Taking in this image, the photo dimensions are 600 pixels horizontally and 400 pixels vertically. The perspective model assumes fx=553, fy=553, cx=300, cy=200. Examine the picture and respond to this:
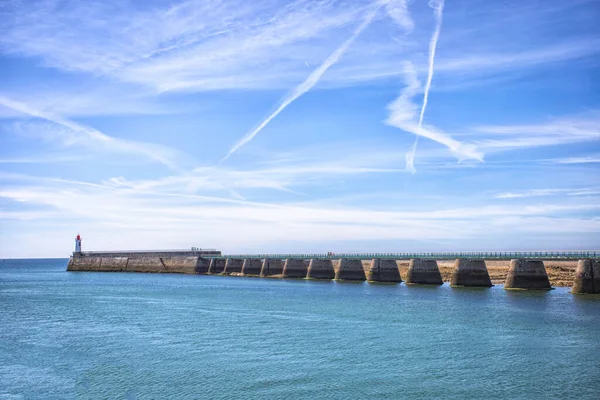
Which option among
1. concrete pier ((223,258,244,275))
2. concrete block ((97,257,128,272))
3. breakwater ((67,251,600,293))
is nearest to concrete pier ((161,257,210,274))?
breakwater ((67,251,600,293))

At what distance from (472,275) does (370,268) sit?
837 inches

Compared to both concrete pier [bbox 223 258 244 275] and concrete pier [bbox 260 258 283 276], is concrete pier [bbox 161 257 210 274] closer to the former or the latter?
concrete pier [bbox 223 258 244 275]

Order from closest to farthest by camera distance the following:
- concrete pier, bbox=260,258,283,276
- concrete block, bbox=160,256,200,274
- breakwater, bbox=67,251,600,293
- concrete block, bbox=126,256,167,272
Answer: breakwater, bbox=67,251,600,293 < concrete pier, bbox=260,258,283,276 < concrete block, bbox=160,256,200,274 < concrete block, bbox=126,256,167,272

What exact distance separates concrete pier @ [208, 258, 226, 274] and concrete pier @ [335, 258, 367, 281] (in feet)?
137

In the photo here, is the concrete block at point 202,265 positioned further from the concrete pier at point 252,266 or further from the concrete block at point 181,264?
the concrete pier at point 252,266

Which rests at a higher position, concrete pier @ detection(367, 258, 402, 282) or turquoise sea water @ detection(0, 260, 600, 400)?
concrete pier @ detection(367, 258, 402, 282)

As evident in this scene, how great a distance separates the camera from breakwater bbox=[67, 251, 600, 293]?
72.1 m

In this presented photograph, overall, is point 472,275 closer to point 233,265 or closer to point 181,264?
point 233,265

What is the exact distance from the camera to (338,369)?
101 ft

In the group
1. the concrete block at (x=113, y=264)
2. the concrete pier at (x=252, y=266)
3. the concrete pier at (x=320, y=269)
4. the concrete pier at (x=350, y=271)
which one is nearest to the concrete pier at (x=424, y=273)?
the concrete pier at (x=350, y=271)

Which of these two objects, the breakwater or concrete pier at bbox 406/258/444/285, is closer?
the breakwater

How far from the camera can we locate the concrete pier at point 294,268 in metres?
114

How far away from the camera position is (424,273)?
282 feet

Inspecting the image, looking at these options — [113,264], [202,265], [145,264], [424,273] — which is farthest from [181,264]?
[424,273]
